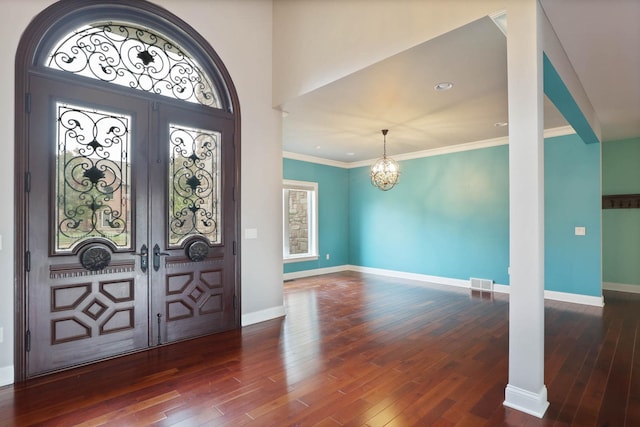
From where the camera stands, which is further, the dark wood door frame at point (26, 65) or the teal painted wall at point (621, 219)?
the teal painted wall at point (621, 219)

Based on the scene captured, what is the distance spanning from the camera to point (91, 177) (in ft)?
9.80

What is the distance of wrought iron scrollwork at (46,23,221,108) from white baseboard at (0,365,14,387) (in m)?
2.52

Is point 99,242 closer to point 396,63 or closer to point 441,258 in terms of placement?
point 396,63

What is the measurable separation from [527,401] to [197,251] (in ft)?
10.5

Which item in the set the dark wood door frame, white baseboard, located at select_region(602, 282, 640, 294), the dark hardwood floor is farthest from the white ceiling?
the dark hardwood floor

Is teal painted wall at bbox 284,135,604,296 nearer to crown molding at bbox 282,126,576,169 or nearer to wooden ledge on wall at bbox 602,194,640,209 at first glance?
crown molding at bbox 282,126,576,169

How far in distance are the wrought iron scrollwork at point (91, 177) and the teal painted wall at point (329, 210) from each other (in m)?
4.18

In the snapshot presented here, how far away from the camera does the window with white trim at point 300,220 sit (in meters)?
7.22

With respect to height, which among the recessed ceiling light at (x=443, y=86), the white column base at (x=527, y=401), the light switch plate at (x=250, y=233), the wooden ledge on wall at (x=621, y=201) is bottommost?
the white column base at (x=527, y=401)

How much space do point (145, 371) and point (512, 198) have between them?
3230 millimetres

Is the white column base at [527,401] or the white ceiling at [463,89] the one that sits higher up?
the white ceiling at [463,89]

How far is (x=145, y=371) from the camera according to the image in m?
2.81

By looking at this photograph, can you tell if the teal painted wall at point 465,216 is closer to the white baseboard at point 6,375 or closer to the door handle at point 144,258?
the door handle at point 144,258

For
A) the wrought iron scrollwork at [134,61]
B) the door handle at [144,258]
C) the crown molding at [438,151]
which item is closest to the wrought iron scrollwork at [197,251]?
the door handle at [144,258]
